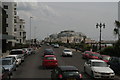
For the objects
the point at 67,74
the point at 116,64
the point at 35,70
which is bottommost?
the point at 35,70

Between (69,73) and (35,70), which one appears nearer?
(69,73)

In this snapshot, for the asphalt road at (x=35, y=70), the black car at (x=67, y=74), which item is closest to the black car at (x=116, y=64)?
the asphalt road at (x=35, y=70)

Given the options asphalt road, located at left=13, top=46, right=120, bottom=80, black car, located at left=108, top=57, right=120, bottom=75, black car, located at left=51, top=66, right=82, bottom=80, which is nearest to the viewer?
black car, located at left=51, top=66, right=82, bottom=80

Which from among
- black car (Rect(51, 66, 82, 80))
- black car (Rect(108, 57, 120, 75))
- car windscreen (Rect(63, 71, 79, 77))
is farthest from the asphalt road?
car windscreen (Rect(63, 71, 79, 77))

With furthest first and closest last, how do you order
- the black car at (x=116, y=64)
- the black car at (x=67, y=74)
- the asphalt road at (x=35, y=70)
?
the black car at (x=116, y=64) < the asphalt road at (x=35, y=70) < the black car at (x=67, y=74)

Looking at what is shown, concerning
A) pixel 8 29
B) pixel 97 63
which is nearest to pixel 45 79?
pixel 97 63

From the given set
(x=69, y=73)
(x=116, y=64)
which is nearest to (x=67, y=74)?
(x=69, y=73)

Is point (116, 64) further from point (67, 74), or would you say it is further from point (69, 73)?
point (67, 74)

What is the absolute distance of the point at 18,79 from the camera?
1722 cm

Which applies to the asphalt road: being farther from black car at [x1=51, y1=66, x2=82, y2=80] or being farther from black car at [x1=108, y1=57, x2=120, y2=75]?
black car at [x1=51, y1=66, x2=82, y2=80]

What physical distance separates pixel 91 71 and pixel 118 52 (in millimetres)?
23350

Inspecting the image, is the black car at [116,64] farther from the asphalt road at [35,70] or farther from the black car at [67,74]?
the black car at [67,74]

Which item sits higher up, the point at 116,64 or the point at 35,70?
the point at 116,64

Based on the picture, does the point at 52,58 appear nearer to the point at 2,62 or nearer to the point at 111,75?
the point at 2,62
